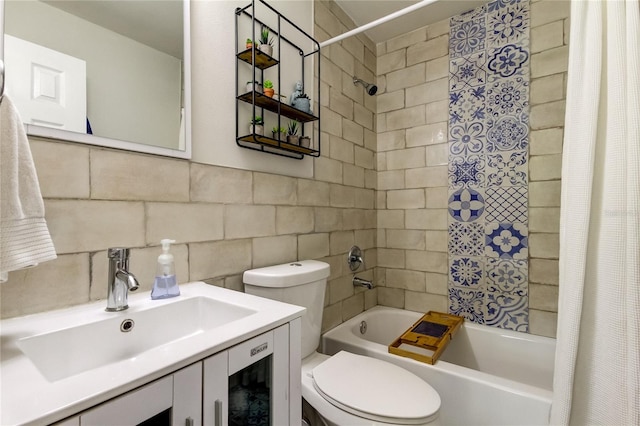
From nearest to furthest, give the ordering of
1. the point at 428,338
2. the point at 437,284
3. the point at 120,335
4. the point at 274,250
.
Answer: the point at 120,335 < the point at 274,250 < the point at 428,338 < the point at 437,284

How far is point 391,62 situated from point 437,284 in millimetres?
1685

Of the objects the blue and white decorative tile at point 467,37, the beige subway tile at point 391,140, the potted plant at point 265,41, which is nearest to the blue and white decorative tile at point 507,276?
the beige subway tile at point 391,140

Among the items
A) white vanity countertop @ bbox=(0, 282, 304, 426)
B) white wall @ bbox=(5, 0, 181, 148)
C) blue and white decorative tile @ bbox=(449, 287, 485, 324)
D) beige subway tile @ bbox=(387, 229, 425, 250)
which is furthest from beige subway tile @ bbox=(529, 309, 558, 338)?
white wall @ bbox=(5, 0, 181, 148)

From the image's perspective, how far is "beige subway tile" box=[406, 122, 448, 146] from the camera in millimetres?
2131

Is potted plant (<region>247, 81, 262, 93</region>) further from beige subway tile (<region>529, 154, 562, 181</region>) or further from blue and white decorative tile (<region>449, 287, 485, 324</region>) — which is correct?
blue and white decorative tile (<region>449, 287, 485, 324</region>)

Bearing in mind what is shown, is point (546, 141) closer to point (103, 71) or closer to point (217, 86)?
point (217, 86)

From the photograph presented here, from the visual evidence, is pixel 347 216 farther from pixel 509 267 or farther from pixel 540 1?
pixel 540 1

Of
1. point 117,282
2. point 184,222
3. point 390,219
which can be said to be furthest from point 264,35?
point 390,219

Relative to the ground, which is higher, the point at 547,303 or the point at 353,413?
the point at 547,303

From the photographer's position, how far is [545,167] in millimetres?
1786

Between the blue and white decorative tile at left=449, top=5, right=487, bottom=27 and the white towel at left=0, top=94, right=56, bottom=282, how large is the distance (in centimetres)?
239

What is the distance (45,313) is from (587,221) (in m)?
1.66

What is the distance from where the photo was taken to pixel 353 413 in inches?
40.9

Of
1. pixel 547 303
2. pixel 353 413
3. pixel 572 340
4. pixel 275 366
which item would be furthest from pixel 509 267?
pixel 275 366
